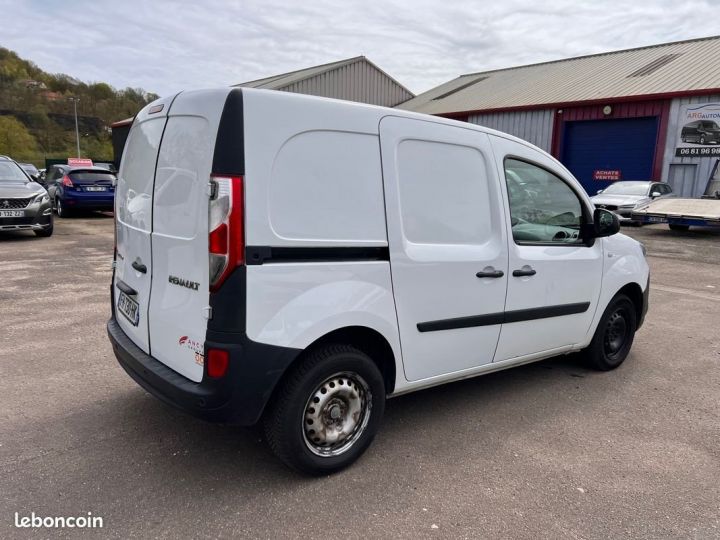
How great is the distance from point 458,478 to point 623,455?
104cm

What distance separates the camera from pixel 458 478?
2896 millimetres

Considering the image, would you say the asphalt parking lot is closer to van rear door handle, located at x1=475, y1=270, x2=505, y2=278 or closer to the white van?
the white van

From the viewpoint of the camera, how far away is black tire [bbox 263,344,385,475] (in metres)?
2.67

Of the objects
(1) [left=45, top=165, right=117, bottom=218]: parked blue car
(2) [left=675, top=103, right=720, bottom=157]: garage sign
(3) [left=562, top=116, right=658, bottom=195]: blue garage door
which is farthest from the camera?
(3) [left=562, top=116, right=658, bottom=195]: blue garage door

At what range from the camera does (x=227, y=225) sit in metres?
2.40

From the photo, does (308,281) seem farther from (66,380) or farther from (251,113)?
(66,380)

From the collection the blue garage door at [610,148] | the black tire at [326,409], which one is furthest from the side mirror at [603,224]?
the blue garage door at [610,148]

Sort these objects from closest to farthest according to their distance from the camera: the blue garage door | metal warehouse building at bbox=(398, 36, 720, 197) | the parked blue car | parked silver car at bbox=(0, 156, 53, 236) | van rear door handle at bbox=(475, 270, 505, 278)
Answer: van rear door handle at bbox=(475, 270, 505, 278) → parked silver car at bbox=(0, 156, 53, 236) → the parked blue car → metal warehouse building at bbox=(398, 36, 720, 197) → the blue garage door

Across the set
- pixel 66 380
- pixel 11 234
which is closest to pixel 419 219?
pixel 66 380

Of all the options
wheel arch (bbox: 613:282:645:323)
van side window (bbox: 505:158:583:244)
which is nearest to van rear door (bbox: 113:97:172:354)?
van side window (bbox: 505:158:583:244)

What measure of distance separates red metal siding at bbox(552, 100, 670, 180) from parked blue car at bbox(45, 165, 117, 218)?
663 inches

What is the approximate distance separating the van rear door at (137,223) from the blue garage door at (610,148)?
20.7m

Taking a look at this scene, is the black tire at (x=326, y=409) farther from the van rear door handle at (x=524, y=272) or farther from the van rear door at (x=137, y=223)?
the van rear door handle at (x=524, y=272)

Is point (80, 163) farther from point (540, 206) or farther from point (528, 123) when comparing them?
point (540, 206)
